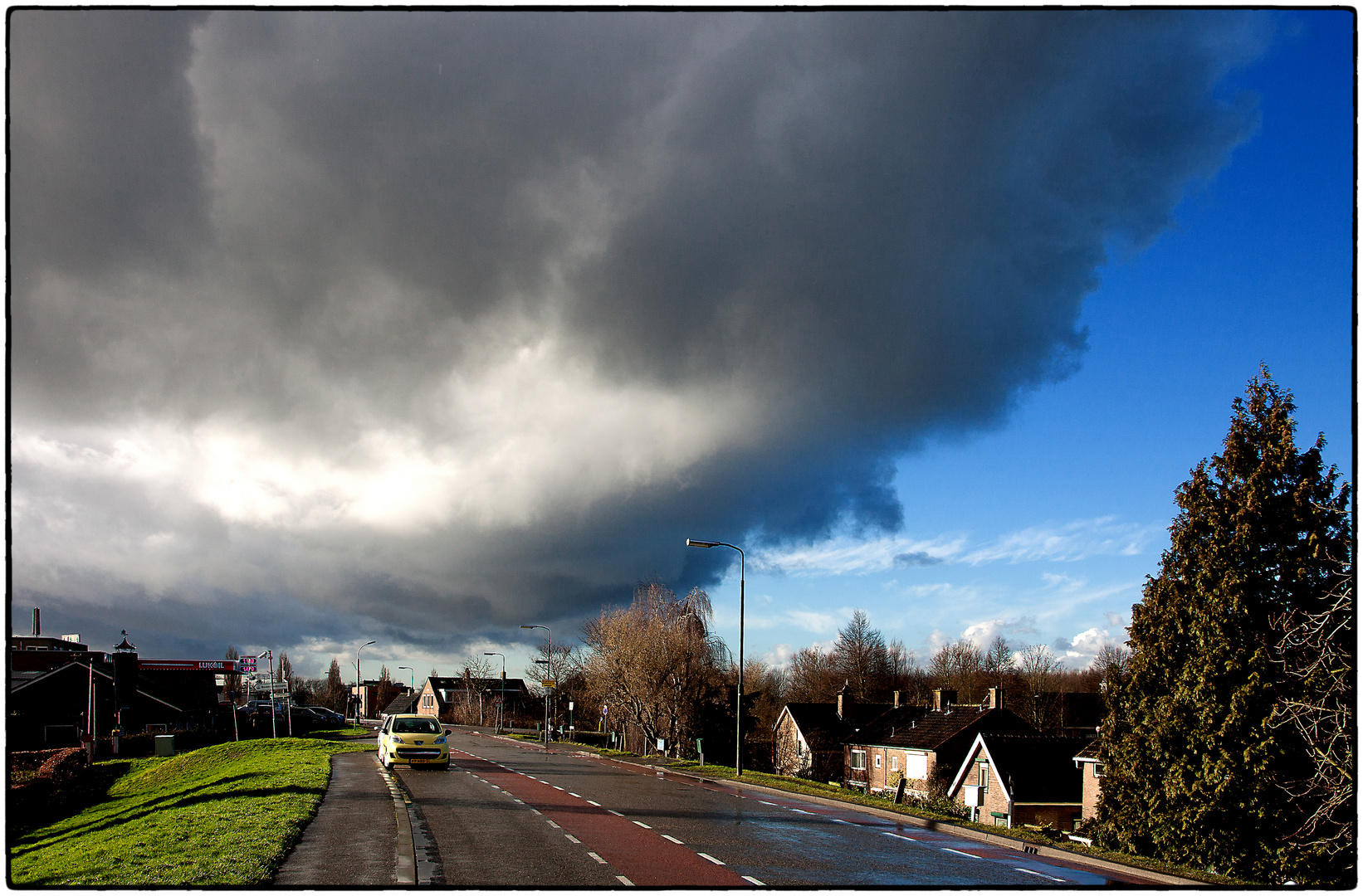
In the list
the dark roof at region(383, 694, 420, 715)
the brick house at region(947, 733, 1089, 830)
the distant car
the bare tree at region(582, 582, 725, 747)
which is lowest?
the dark roof at region(383, 694, 420, 715)

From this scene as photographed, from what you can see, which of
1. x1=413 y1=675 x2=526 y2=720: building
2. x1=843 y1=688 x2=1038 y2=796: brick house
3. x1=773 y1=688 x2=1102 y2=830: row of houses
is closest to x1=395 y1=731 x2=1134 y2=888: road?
x1=773 y1=688 x2=1102 y2=830: row of houses

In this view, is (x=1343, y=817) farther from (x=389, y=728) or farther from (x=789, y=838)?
(x=389, y=728)

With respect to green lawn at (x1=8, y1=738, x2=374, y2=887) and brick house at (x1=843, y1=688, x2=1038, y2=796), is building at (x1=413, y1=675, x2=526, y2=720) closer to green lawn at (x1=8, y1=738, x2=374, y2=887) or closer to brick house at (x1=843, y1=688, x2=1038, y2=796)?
brick house at (x1=843, y1=688, x2=1038, y2=796)

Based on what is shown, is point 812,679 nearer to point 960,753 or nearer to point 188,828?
point 960,753

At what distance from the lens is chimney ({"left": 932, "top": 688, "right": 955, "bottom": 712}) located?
2704 inches

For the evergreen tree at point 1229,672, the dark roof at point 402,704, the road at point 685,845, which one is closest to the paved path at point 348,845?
the road at point 685,845

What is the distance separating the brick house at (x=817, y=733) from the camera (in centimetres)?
7231

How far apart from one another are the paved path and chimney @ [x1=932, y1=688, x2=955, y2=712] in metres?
54.5

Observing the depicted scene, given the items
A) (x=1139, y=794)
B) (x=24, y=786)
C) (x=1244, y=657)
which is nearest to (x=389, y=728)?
(x=24, y=786)

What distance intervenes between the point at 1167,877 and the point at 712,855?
7.07 meters

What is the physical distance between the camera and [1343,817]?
16.8 metres

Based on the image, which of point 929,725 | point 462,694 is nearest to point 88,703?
point 929,725

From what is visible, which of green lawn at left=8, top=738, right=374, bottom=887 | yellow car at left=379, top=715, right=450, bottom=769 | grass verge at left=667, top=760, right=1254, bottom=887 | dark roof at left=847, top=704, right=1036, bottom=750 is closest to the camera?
green lawn at left=8, top=738, right=374, bottom=887

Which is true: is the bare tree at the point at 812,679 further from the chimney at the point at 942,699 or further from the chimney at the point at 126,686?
the chimney at the point at 126,686
